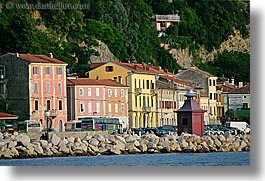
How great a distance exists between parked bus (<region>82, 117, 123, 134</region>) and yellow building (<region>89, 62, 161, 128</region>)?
268mm

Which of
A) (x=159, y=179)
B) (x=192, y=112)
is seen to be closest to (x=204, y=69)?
(x=192, y=112)

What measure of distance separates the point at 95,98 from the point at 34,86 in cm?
98

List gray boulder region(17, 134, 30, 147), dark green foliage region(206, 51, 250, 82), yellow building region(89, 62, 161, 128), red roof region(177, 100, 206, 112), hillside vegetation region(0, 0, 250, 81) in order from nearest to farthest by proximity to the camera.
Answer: dark green foliage region(206, 51, 250, 82) → red roof region(177, 100, 206, 112) → gray boulder region(17, 134, 30, 147) → hillside vegetation region(0, 0, 250, 81) → yellow building region(89, 62, 161, 128)

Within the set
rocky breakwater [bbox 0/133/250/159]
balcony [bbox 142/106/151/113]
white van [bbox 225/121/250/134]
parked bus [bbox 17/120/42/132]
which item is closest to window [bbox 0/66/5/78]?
parked bus [bbox 17/120/42/132]

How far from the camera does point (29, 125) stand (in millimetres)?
14141

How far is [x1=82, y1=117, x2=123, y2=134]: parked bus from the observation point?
48.4 feet

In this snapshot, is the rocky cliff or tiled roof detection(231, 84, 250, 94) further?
the rocky cliff

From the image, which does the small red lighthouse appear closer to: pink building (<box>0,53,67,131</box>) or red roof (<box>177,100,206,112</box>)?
red roof (<box>177,100,206,112</box>)

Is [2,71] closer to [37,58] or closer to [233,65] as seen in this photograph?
[37,58]

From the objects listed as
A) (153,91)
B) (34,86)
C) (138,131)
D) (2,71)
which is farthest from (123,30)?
(2,71)

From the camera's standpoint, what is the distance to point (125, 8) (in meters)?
15.2

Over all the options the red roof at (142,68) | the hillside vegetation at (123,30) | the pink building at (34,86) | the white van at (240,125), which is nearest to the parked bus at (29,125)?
the pink building at (34,86)

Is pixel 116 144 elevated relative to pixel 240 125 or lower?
lower

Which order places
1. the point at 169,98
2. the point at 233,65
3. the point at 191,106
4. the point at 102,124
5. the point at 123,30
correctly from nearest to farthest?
the point at 233,65, the point at 191,106, the point at 169,98, the point at 123,30, the point at 102,124
